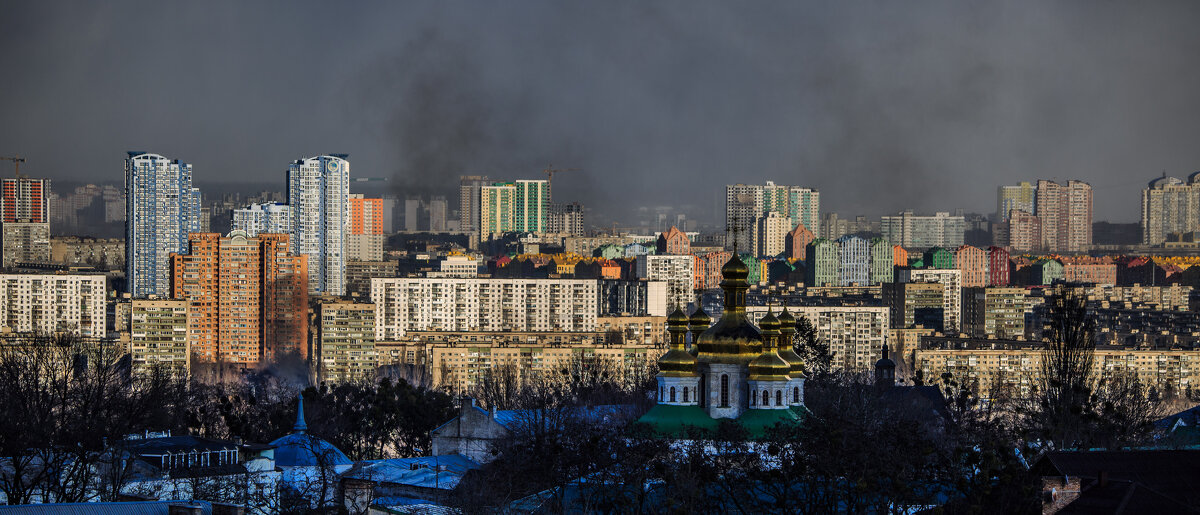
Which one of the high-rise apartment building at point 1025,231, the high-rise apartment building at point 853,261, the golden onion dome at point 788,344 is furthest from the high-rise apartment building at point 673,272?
the golden onion dome at point 788,344

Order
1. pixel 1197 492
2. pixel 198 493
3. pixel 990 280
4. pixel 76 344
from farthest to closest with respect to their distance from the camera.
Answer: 1. pixel 990 280
2. pixel 76 344
3. pixel 198 493
4. pixel 1197 492

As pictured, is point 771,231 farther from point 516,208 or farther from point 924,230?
point 516,208

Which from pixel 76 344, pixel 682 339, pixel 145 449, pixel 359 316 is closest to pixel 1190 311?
pixel 359 316

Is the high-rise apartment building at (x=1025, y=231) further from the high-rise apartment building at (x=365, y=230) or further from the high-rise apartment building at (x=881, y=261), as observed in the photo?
the high-rise apartment building at (x=365, y=230)

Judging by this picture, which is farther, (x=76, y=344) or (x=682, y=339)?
(x=76, y=344)

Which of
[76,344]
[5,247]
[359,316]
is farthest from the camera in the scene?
[5,247]

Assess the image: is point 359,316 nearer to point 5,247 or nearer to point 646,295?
point 646,295
